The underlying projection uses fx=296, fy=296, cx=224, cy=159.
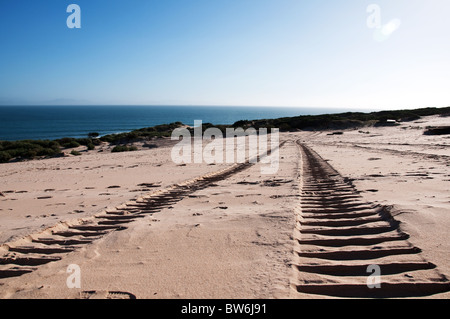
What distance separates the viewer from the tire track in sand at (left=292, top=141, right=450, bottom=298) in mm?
2242

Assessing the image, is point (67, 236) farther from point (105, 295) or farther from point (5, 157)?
point (5, 157)

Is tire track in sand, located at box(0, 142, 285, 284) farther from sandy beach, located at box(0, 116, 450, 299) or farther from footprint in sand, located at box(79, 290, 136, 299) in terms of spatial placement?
footprint in sand, located at box(79, 290, 136, 299)

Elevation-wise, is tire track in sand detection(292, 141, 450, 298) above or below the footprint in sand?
above

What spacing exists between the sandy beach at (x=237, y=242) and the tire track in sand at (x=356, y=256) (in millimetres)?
10

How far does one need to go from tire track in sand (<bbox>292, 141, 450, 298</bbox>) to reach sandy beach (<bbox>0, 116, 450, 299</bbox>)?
10 mm

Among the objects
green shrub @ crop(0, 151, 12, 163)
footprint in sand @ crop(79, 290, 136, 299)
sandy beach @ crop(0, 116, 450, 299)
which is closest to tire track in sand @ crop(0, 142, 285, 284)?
sandy beach @ crop(0, 116, 450, 299)

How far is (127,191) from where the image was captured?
695cm

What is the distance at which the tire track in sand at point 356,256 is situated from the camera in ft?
7.36

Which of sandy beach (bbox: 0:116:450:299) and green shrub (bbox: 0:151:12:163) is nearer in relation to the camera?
sandy beach (bbox: 0:116:450:299)

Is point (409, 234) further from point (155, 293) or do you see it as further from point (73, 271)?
point (73, 271)

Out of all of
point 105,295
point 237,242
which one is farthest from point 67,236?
point 237,242

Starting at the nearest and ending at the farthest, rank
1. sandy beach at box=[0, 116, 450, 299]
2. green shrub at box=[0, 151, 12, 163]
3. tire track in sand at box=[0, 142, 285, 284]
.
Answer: sandy beach at box=[0, 116, 450, 299] → tire track in sand at box=[0, 142, 285, 284] → green shrub at box=[0, 151, 12, 163]

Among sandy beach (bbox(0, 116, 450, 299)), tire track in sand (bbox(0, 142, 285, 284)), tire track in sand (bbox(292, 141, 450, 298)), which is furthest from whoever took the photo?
tire track in sand (bbox(0, 142, 285, 284))

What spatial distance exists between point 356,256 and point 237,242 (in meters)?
1.23
